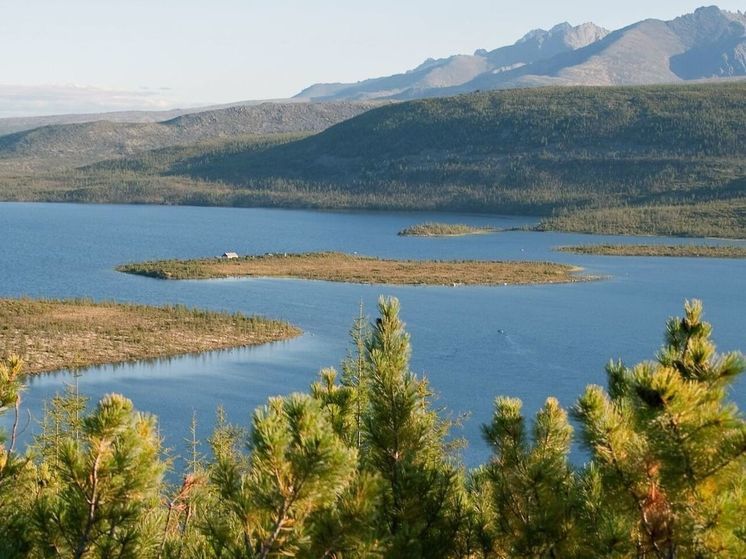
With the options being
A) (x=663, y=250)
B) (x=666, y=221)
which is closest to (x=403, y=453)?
(x=663, y=250)

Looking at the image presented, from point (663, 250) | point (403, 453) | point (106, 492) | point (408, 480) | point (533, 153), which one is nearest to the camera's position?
point (106, 492)

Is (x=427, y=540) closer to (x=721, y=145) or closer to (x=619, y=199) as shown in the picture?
(x=619, y=199)

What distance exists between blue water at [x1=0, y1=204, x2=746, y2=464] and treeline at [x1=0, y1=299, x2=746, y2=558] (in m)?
18.9

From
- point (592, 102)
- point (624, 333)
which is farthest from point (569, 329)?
point (592, 102)

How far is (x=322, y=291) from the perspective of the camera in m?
59.7

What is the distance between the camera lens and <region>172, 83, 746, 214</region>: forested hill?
139125 mm

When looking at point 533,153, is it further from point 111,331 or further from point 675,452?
point 675,452

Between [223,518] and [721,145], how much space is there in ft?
488

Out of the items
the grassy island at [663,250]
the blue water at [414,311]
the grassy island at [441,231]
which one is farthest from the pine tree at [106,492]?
the grassy island at [441,231]

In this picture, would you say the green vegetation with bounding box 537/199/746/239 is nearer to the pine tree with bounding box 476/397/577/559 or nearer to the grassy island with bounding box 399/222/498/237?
the grassy island with bounding box 399/222/498/237

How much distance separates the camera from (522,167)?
15562 cm

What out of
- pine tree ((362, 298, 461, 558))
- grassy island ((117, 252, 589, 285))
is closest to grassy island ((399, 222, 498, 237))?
grassy island ((117, 252, 589, 285))

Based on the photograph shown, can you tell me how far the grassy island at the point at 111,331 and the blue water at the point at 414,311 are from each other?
134 centimetres

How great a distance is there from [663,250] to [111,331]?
180 feet
